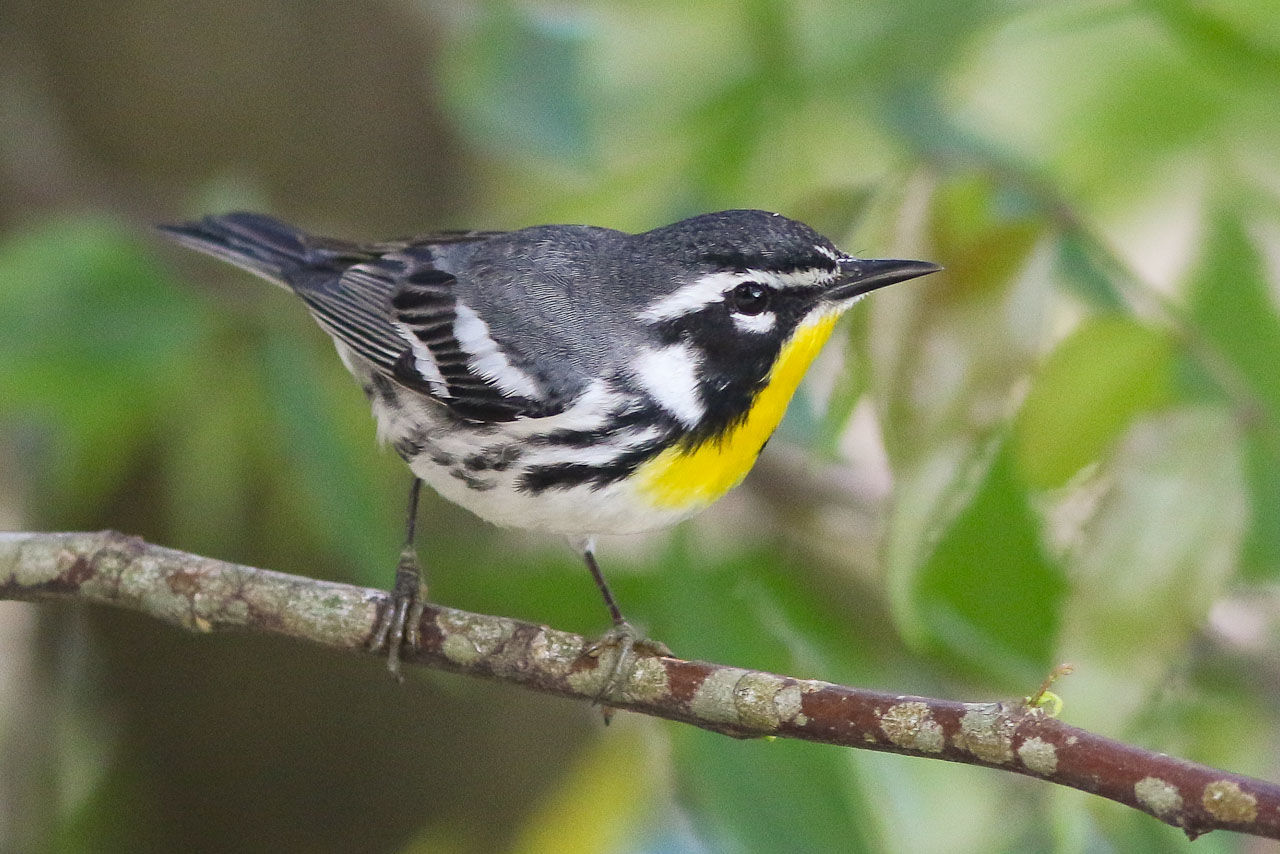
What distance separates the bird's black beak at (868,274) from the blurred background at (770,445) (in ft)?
0.14

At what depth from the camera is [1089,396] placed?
7.52 ft

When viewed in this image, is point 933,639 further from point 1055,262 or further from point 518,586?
point 518,586

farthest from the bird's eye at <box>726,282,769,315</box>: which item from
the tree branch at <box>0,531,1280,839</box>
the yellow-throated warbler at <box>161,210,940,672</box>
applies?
the tree branch at <box>0,531,1280,839</box>

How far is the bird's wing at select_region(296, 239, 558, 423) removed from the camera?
247 centimetres

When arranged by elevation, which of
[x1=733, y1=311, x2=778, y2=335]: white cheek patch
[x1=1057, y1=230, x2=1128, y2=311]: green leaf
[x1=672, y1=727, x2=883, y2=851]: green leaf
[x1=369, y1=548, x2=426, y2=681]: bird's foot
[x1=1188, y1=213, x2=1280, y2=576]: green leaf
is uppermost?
[x1=1188, y1=213, x2=1280, y2=576]: green leaf

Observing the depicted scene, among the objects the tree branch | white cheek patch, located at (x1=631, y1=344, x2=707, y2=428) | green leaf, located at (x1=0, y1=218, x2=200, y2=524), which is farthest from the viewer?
green leaf, located at (x1=0, y1=218, x2=200, y2=524)

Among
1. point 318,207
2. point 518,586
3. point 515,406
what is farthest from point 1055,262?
point 318,207

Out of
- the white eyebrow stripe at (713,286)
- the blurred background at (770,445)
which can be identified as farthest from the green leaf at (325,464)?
the white eyebrow stripe at (713,286)

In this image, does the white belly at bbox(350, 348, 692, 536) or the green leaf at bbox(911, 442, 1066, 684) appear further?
the white belly at bbox(350, 348, 692, 536)

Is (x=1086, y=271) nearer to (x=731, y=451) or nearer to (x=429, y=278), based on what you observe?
(x=731, y=451)

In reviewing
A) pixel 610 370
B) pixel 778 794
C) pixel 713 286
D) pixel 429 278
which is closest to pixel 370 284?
pixel 429 278

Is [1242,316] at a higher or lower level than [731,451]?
higher

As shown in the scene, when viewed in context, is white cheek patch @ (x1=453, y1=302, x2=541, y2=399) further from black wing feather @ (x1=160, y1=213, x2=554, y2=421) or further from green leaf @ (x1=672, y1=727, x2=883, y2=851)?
green leaf @ (x1=672, y1=727, x2=883, y2=851)

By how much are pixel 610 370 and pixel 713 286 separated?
0.81 ft
